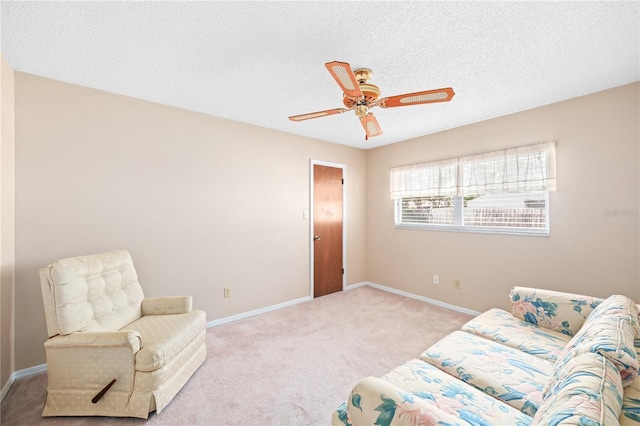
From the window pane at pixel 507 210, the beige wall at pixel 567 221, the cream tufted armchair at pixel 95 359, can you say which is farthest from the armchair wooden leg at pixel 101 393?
the window pane at pixel 507 210

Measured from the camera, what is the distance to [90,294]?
202 cm

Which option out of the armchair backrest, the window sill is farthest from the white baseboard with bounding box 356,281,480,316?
the armchair backrest

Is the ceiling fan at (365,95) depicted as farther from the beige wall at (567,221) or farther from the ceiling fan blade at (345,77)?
the beige wall at (567,221)

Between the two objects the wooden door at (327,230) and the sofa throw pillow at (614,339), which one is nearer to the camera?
the sofa throw pillow at (614,339)

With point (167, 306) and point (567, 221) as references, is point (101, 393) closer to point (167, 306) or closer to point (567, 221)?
point (167, 306)

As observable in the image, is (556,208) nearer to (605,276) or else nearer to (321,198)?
(605,276)

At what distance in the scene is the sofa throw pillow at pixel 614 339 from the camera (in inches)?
39.2

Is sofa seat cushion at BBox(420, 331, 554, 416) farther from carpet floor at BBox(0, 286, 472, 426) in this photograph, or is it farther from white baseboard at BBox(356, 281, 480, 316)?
white baseboard at BBox(356, 281, 480, 316)

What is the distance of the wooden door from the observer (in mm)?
4195

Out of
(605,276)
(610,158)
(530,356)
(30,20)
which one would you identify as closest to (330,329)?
(530,356)

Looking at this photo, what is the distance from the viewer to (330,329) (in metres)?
3.07

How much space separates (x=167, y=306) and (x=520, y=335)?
282 cm

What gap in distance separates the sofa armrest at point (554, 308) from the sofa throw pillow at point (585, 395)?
4.09 feet

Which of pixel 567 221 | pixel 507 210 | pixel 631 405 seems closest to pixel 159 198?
pixel 631 405
